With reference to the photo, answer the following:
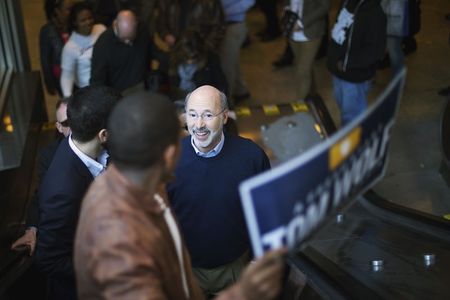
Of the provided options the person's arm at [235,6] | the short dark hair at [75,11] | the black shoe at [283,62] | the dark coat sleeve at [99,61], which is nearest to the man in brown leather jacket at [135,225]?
the dark coat sleeve at [99,61]

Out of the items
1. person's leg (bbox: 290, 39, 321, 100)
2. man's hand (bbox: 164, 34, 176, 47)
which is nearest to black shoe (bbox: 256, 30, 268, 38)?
person's leg (bbox: 290, 39, 321, 100)

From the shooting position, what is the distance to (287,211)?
2.05 metres

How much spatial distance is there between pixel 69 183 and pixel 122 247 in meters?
1.34

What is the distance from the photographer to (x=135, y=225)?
6.87ft

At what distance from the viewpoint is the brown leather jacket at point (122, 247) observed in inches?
79.2

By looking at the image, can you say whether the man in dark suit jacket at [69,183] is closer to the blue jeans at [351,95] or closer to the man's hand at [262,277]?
the man's hand at [262,277]

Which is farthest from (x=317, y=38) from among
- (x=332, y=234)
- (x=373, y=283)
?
(x=373, y=283)

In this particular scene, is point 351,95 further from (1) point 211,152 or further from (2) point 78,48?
(1) point 211,152

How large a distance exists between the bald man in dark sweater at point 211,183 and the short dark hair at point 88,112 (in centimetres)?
44

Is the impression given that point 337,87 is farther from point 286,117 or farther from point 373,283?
point 373,283

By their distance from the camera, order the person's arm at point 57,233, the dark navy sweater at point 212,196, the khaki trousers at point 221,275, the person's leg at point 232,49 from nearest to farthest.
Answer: the person's arm at point 57,233 < the dark navy sweater at point 212,196 < the khaki trousers at point 221,275 < the person's leg at point 232,49

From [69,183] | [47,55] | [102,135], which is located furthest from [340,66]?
→ [69,183]

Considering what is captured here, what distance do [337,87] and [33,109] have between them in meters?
2.77

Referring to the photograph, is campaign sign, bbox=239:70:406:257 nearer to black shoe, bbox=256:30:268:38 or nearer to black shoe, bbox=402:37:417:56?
black shoe, bbox=402:37:417:56
